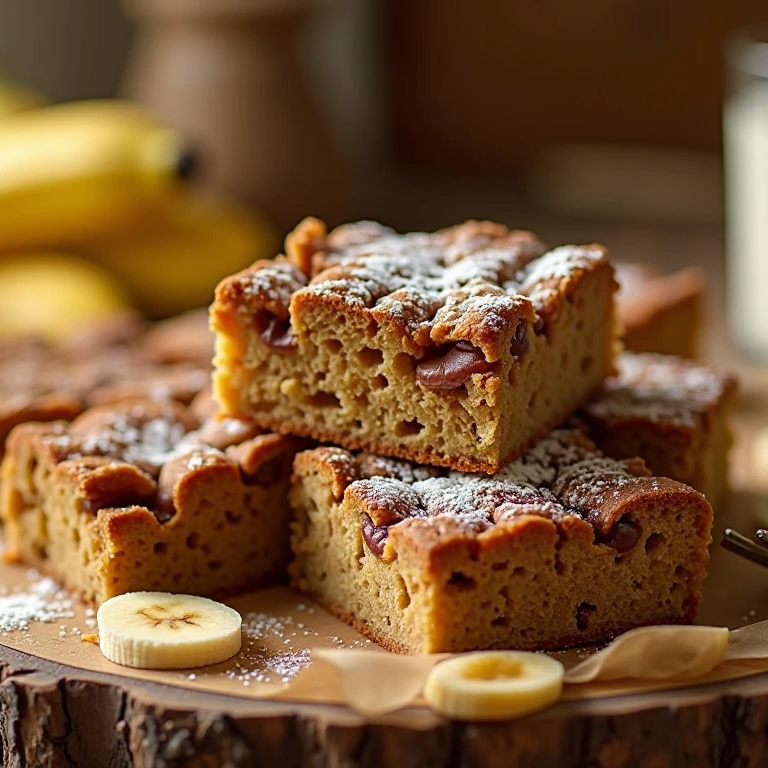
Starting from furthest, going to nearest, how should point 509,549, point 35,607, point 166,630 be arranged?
1. point 35,607
2. point 166,630
3. point 509,549

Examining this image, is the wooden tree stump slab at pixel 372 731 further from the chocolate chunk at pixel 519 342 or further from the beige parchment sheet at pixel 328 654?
the chocolate chunk at pixel 519 342

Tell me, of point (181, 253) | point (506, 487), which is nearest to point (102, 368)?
point (506, 487)

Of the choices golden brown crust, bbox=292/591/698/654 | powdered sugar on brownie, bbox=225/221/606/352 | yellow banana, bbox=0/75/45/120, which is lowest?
golden brown crust, bbox=292/591/698/654

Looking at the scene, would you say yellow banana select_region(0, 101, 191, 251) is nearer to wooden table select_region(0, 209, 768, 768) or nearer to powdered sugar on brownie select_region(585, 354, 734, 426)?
powdered sugar on brownie select_region(585, 354, 734, 426)

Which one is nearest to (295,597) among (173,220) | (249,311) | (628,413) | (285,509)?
(285,509)

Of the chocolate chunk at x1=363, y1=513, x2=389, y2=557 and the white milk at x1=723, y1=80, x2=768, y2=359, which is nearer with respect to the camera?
the chocolate chunk at x1=363, y1=513, x2=389, y2=557

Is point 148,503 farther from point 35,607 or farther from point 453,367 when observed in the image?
point 453,367

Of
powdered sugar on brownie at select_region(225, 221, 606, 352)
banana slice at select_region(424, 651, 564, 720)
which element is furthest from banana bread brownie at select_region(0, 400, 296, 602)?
banana slice at select_region(424, 651, 564, 720)

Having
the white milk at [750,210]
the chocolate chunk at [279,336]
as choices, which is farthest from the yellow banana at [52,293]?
the white milk at [750,210]
